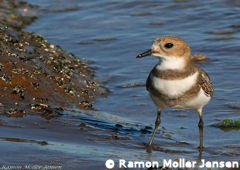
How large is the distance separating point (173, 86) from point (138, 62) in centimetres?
552

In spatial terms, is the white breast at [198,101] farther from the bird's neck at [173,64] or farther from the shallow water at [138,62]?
the shallow water at [138,62]

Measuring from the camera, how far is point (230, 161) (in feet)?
23.1

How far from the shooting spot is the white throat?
7.36 metres

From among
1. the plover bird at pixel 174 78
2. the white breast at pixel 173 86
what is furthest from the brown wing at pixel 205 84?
the white breast at pixel 173 86

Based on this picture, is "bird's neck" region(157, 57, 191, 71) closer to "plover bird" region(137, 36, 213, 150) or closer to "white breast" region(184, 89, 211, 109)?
"plover bird" region(137, 36, 213, 150)

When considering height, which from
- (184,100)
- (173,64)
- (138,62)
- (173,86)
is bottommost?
(184,100)

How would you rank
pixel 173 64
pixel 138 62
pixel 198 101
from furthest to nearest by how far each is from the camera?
pixel 138 62 → pixel 198 101 → pixel 173 64

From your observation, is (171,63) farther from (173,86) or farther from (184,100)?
(184,100)

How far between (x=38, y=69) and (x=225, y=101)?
12.3 feet

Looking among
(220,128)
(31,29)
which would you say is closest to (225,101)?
(220,128)

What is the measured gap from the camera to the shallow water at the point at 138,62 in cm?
760

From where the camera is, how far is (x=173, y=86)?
23.9ft

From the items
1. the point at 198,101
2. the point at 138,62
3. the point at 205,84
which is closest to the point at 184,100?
the point at 198,101

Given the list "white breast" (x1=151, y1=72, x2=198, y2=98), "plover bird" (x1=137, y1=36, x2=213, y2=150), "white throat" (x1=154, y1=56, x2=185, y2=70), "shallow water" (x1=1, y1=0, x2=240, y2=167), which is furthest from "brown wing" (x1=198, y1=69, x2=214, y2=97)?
"shallow water" (x1=1, y1=0, x2=240, y2=167)
